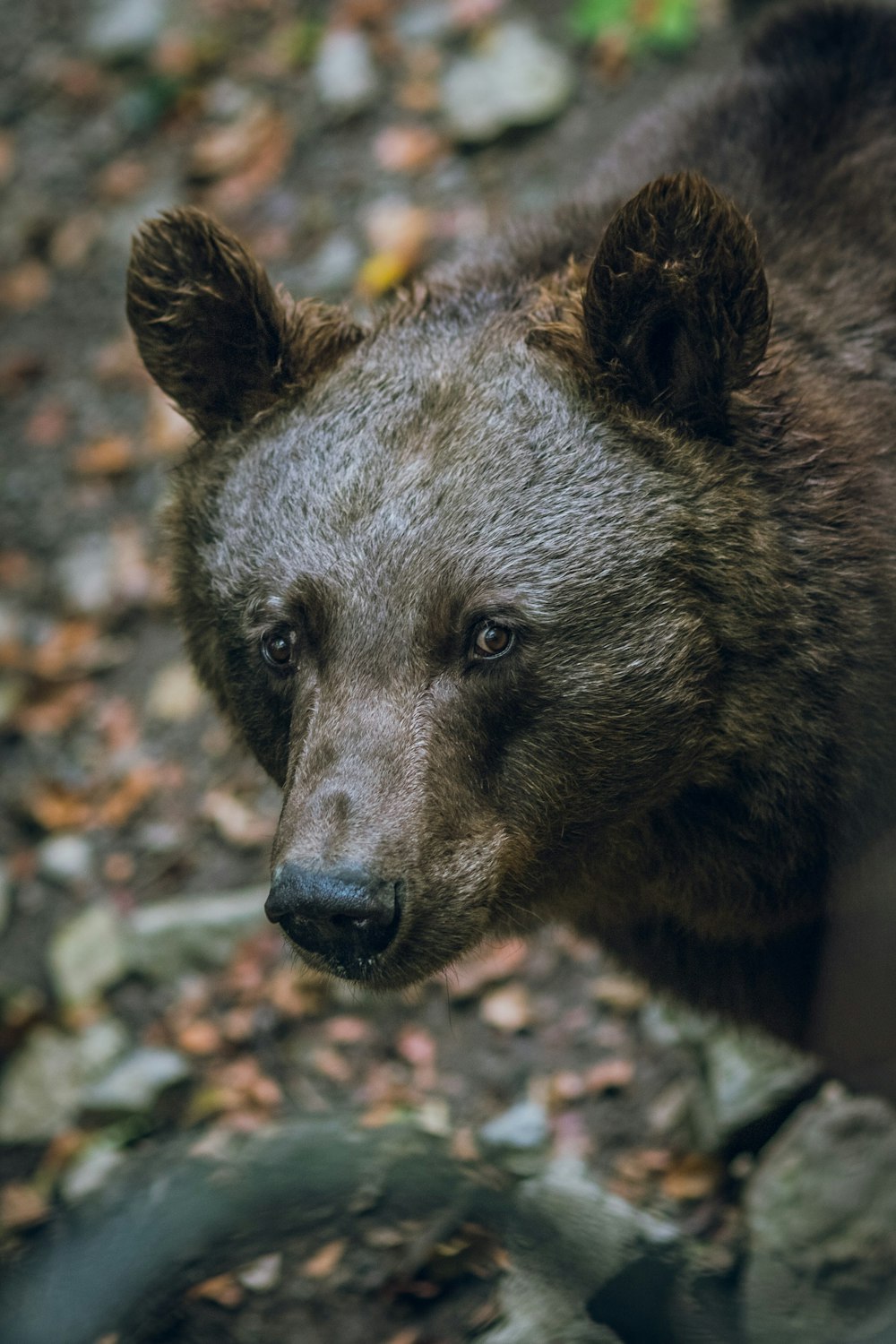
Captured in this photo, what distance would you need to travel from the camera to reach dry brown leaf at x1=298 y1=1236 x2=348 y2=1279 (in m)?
3.21

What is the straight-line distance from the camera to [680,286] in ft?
10.4

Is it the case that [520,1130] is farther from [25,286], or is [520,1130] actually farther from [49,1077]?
[25,286]

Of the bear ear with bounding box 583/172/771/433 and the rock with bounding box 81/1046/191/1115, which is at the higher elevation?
the bear ear with bounding box 583/172/771/433

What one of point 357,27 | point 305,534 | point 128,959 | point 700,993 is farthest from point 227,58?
point 700,993

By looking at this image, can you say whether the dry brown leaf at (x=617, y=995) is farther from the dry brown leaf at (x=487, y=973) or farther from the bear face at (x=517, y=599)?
the bear face at (x=517, y=599)

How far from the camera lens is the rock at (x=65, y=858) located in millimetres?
6605

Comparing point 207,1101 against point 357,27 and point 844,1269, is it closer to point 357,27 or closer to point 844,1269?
point 844,1269

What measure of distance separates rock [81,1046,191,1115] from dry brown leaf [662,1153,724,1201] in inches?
81.8

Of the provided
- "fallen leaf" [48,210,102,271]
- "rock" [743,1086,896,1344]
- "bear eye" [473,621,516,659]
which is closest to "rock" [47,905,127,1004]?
"rock" [743,1086,896,1344]

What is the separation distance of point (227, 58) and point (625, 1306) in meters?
8.21

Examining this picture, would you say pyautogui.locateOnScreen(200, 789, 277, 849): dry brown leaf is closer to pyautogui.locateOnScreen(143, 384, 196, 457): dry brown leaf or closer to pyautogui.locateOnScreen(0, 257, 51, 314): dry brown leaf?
pyautogui.locateOnScreen(143, 384, 196, 457): dry brown leaf

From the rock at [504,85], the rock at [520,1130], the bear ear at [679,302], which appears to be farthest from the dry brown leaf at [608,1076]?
the rock at [504,85]

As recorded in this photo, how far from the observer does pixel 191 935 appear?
604 cm

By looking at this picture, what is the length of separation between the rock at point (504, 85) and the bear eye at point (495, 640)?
527 cm
